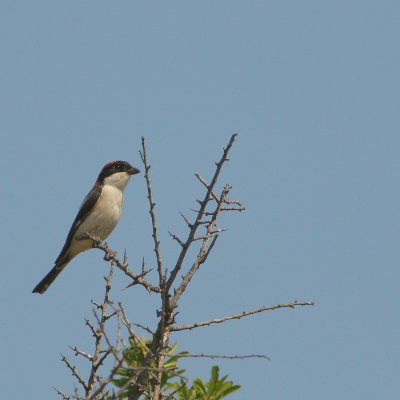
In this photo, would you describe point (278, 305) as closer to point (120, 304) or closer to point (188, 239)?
point (188, 239)

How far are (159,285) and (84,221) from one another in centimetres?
653

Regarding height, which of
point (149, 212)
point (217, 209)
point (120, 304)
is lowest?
point (120, 304)

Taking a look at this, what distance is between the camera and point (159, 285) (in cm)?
546

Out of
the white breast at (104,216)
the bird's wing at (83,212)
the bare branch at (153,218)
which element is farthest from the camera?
the bird's wing at (83,212)

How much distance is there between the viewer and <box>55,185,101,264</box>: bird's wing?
1187cm

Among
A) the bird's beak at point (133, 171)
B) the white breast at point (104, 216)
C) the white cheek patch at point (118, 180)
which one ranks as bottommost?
the white breast at point (104, 216)

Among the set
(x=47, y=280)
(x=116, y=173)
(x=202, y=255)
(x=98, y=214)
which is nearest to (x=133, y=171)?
(x=116, y=173)

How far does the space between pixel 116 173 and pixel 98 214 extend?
833mm

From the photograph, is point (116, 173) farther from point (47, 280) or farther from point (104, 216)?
point (47, 280)

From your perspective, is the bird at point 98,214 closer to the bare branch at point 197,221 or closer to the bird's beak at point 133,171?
the bird's beak at point 133,171

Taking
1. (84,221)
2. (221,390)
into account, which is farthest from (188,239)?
(84,221)

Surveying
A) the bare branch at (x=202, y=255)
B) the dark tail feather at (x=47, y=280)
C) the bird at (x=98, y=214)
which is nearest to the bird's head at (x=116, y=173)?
the bird at (x=98, y=214)

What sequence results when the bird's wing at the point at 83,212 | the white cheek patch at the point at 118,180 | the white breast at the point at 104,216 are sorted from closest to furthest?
the white breast at the point at 104,216
the bird's wing at the point at 83,212
the white cheek patch at the point at 118,180

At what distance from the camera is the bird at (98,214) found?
11.7 m
